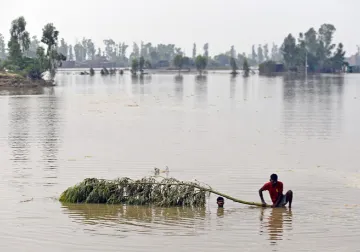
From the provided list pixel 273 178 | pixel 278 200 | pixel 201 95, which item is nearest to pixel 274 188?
pixel 278 200

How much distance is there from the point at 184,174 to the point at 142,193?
455 centimetres

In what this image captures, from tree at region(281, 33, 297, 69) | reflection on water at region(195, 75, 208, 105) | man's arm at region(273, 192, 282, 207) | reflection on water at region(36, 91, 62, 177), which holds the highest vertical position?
tree at region(281, 33, 297, 69)

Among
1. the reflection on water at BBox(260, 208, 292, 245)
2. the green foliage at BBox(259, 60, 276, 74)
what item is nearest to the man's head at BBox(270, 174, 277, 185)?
the reflection on water at BBox(260, 208, 292, 245)

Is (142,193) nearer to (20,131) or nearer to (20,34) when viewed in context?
(20,131)

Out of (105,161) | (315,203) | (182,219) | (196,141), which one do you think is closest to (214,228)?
(182,219)

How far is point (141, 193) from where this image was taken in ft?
53.8

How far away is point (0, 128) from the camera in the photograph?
3375 centimetres

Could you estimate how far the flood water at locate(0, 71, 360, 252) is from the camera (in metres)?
13.8

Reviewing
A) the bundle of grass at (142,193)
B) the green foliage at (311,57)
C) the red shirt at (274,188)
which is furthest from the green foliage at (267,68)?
the red shirt at (274,188)

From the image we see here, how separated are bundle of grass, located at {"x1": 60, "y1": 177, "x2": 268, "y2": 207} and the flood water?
28cm

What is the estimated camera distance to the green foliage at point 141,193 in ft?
53.3

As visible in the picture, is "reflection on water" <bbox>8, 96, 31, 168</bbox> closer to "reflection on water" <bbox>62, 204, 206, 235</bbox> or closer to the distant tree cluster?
"reflection on water" <bbox>62, 204, 206, 235</bbox>

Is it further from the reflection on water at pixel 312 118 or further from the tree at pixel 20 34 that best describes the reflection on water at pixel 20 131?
the tree at pixel 20 34

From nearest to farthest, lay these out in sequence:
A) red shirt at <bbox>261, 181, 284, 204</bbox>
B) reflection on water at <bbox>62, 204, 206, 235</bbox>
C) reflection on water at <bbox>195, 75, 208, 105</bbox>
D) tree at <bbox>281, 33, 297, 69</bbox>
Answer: reflection on water at <bbox>62, 204, 206, 235</bbox> < red shirt at <bbox>261, 181, 284, 204</bbox> < reflection on water at <bbox>195, 75, 208, 105</bbox> < tree at <bbox>281, 33, 297, 69</bbox>
